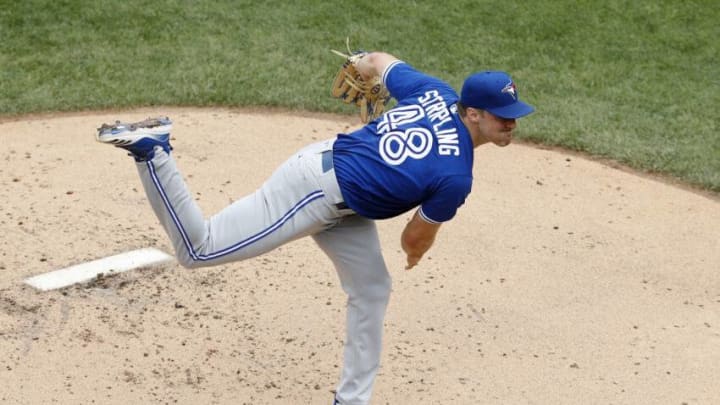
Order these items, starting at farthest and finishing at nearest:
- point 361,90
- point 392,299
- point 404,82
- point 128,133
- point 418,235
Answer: point 392,299 → point 361,90 → point 404,82 → point 418,235 → point 128,133

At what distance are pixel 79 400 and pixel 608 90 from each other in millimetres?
6753

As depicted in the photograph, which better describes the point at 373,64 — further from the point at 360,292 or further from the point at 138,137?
the point at 138,137

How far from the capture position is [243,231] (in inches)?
207

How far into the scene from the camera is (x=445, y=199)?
198 inches

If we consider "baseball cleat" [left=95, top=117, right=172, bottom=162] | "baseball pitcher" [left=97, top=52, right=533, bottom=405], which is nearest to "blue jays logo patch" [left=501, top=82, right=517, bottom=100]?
"baseball pitcher" [left=97, top=52, right=533, bottom=405]

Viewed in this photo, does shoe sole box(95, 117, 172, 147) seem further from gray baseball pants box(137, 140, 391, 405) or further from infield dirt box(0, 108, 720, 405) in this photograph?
infield dirt box(0, 108, 720, 405)

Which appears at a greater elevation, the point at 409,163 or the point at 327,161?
the point at 409,163

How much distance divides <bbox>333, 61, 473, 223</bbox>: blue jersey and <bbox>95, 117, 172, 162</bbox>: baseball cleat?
0.83 m

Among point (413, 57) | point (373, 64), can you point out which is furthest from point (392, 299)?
point (413, 57)

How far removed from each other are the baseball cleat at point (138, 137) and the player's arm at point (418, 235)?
1.18 metres

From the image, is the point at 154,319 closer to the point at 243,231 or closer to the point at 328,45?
the point at 243,231

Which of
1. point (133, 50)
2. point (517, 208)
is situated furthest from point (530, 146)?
point (133, 50)

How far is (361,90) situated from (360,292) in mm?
1295

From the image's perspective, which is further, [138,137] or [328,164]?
[328,164]
